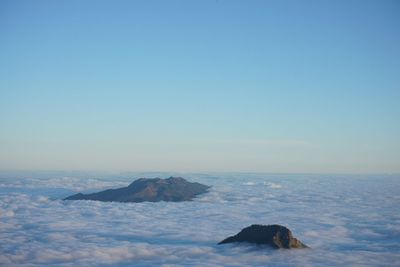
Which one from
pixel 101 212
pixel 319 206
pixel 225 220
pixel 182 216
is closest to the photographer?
pixel 225 220

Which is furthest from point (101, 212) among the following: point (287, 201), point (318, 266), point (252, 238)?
point (318, 266)

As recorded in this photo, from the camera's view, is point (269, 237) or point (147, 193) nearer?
point (269, 237)

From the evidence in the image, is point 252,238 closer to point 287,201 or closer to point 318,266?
point 318,266

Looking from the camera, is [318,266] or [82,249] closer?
[318,266]

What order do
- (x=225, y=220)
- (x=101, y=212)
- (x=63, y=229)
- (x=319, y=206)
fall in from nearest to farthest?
(x=63, y=229)
(x=225, y=220)
(x=101, y=212)
(x=319, y=206)

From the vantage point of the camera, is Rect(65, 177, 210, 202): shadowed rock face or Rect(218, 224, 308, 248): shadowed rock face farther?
Rect(65, 177, 210, 202): shadowed rock face
